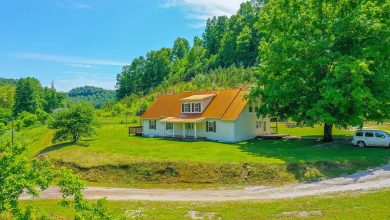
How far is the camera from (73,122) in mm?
41875

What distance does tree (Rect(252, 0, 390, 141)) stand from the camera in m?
31.3

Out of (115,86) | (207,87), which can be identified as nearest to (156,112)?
(207,87)

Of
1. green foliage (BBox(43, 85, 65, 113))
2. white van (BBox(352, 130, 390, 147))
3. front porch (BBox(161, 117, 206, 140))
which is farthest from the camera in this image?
green foliage (BBox(43, 85, 65, 113))

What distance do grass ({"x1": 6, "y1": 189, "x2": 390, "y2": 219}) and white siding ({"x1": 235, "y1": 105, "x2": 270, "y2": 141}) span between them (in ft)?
64.4

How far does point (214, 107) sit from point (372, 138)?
17912 mm

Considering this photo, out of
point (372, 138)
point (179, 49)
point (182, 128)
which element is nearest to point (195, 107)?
point (182, 128)

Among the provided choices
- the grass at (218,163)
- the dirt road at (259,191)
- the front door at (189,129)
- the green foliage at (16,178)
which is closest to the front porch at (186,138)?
the front door at (189,129)

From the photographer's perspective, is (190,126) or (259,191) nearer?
(259,191)

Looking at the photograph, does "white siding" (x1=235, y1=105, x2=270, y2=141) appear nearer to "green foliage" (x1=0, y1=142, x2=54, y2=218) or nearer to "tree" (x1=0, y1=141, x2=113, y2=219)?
"green foliage" (x1=0, y1=142, x2=54, y2=218)

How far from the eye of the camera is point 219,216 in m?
18.3

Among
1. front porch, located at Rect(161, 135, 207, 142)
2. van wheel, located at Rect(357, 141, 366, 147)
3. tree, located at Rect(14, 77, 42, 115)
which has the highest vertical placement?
tree, located at Rect(14, 77, 42, 115)

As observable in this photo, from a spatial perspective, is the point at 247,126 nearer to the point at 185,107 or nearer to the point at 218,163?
the point at 185,107

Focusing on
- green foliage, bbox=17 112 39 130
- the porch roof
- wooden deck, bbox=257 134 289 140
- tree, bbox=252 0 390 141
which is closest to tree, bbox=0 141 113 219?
tree, bbox=252 0 390 141

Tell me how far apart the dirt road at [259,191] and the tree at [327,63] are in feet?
25.4
